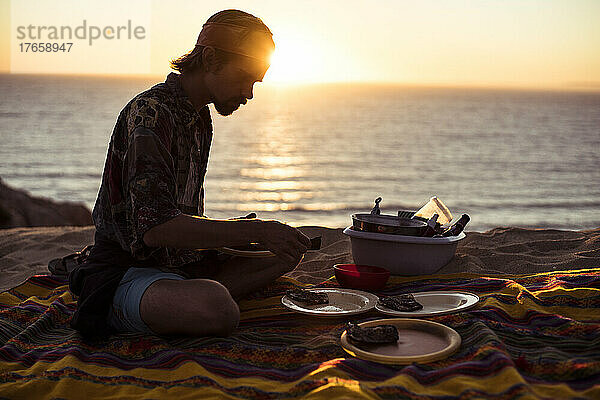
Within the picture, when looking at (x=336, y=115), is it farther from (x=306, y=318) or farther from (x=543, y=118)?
(x=306, y=318)

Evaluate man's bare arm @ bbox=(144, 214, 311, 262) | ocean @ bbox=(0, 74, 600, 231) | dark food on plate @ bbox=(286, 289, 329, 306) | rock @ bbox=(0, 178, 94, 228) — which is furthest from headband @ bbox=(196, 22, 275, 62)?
ocean @ bbox=(0, 74, 600, 231)

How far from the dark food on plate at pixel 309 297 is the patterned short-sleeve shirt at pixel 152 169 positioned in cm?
65

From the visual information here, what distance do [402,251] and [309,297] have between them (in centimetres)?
100

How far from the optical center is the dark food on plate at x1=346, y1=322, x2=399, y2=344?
287cm

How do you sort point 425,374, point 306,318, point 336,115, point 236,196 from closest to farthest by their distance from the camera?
point 425,374
point 306,318
point 236,196
point 336,115

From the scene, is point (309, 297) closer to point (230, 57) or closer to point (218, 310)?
point (218, 310)

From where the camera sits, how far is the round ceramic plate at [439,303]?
3373 millimetres

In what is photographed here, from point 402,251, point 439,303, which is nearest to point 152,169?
point 439,303

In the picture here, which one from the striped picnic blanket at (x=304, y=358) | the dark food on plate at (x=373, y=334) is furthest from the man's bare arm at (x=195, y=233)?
the dark food on plate at (x=373, y=334)

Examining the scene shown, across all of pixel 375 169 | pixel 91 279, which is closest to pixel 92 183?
pixel 375 169

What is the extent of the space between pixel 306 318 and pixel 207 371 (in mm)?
887

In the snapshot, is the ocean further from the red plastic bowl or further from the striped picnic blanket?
the striped picnic blanket

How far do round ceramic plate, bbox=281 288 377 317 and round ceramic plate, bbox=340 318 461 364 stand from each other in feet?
1.05

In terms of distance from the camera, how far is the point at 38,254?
17.7 ft
